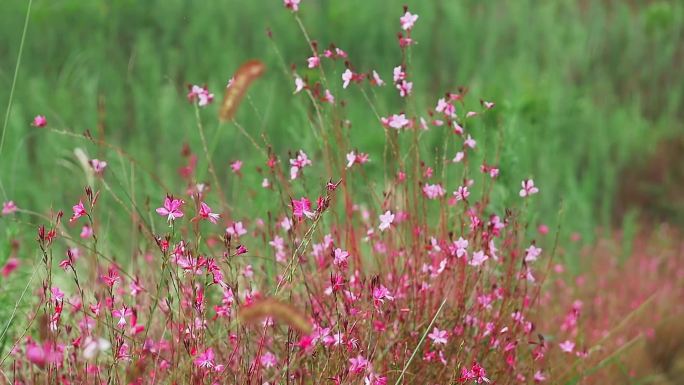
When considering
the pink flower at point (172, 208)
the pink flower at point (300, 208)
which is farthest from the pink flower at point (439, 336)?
the pink flower at point (172, 208)

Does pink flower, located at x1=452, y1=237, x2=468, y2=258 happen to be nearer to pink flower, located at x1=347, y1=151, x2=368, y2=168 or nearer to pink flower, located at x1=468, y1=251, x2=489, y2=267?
pink flower, located at x1=468, y1=251, x2=489, y2=267

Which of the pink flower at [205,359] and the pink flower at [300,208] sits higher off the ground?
the pink flower at [300,208]

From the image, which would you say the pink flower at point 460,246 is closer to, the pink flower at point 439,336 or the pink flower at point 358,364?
the pink flower at point 439,336

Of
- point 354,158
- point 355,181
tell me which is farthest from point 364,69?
point 354,158

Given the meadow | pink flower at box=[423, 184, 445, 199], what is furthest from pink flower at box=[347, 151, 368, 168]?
pink flower at box=[423, 184, 445, 199]

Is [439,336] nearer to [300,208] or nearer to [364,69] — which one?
[300,208]

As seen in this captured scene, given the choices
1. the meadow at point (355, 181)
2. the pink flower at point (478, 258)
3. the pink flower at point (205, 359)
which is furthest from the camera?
the meadow at point (355, 181)

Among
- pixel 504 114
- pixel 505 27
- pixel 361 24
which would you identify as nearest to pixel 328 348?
pixel 504 114
